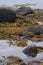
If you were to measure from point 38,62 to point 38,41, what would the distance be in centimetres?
224

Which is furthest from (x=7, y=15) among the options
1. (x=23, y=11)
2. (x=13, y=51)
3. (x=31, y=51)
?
(x=31, y=51)

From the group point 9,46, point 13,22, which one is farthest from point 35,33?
point 13,22

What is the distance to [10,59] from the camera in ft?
23.9

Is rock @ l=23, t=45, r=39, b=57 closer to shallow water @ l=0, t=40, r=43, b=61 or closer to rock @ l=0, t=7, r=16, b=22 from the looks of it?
shallow water @ l=0, t=40, r=43, b=61

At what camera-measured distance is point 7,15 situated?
1216 centimetres

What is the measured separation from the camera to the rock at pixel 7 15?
12047 millimetres

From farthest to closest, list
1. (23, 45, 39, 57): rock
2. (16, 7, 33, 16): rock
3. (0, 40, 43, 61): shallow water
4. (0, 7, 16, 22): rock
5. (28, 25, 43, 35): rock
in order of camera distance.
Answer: (16, 7, 33, 16): rock < (0, 7, 16, 22): rock < (28, 25, 43, 35): rock < (23, 45, 39, 57): rock < (0, 40, 43, 61): shallow water

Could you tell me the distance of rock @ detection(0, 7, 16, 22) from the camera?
1205 cm

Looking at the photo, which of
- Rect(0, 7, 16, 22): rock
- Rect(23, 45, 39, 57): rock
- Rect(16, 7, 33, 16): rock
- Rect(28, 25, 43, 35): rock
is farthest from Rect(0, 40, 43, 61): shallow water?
Rect(16, 7, 33, 16): rock

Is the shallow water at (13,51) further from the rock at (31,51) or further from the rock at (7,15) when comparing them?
the rock at (7,15)

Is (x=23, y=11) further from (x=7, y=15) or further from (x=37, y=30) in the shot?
(x=37, y=30)

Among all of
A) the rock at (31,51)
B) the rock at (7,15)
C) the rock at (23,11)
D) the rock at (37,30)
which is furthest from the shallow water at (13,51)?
the rock at (23,11)

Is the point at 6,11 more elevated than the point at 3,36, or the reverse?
the point at 6,11

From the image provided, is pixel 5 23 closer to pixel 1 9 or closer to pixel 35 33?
pixel 1 9
